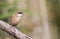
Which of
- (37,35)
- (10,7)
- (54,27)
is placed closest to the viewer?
(10,7)

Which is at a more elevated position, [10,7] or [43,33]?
[10,7]

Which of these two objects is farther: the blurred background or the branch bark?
the blurred background

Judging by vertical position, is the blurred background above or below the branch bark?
below

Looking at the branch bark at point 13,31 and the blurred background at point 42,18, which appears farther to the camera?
the blurred background at point 42,18

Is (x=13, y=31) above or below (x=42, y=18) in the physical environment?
above

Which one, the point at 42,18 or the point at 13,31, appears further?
the point at 42,18

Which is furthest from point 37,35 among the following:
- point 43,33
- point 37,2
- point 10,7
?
point 10,7

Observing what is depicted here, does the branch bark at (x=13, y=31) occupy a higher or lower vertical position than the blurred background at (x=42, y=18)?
higher

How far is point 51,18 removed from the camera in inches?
198

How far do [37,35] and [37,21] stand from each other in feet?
0.75

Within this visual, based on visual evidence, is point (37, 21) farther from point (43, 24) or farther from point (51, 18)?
point (51, 18)

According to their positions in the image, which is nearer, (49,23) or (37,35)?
(37,35)

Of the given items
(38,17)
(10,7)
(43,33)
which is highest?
(10,7)

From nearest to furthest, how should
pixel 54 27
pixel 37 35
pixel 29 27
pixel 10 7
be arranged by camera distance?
1. pixel 10 7
2. pixel 29 27
3. pixel 37 35
4. pixel 54 27
